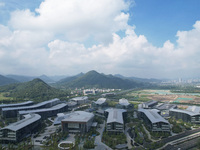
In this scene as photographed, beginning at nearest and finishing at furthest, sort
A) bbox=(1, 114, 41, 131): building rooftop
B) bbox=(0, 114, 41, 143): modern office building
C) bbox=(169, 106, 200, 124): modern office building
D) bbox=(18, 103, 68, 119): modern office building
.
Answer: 1. bbox=(0, 114, 41, 143): modern office building
2. bbox=(1, 114, 41, 131): building rooftop
3. bbox=(169, 106, 200, 124): modern office building
4. bbox=(18, 103, 68, 119): modern office building

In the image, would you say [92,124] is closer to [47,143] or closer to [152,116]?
[47,143]

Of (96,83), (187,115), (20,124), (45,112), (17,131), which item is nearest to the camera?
(17,131)

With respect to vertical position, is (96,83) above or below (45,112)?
above

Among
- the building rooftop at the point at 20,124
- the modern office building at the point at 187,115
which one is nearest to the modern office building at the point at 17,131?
the building rooftop at the point at 20,124

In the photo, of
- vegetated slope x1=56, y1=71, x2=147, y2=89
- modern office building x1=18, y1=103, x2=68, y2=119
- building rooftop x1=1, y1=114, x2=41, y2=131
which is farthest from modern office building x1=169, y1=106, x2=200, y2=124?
vegetated slope x1=56, y1=71, x2=147, y2=89

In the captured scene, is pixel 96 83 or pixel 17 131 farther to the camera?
pixel 96 83

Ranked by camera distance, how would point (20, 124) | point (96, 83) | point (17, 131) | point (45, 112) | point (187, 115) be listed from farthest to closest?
point (96, 83), point (45, 112), point (187, 115), point (20, 124), point (17, 131)

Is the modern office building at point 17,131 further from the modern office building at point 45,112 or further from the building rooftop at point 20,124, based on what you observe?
the modern office building at point 45,112

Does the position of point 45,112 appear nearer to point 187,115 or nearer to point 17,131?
point 17,131

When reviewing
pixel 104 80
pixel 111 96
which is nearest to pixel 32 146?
pixel 111 96

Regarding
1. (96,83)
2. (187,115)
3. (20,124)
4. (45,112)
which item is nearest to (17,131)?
(20,124)

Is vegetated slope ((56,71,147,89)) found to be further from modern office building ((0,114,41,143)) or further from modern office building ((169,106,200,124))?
modern office building ((0,114,41,143))

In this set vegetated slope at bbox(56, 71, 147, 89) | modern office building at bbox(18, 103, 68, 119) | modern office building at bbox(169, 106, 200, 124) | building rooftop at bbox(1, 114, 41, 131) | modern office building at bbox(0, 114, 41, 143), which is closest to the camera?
modern office building at bbox(0, 114, 41, 143)
